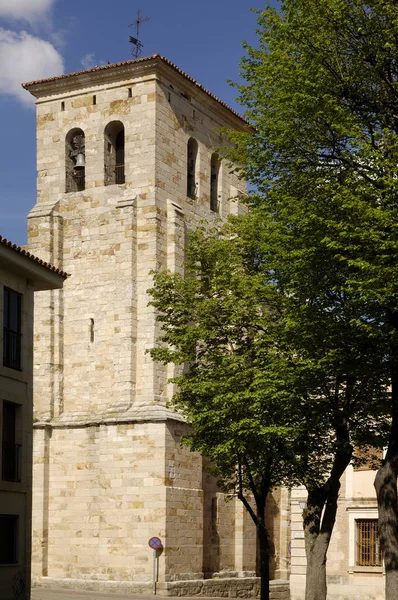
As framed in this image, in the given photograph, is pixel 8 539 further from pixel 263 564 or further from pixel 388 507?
pixel 388 507

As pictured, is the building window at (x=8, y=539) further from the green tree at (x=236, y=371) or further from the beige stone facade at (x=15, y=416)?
the green tree at (x=236, y=371)

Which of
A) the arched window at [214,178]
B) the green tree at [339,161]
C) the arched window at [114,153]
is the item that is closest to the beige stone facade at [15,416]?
the green tree at [339,161]

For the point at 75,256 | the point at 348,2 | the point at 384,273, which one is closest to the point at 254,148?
the point at 348,2

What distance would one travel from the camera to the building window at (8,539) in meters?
30.0

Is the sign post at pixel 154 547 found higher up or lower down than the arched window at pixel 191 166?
lower down

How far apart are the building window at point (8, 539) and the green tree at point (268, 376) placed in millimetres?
5670

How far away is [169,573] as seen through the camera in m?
44.6

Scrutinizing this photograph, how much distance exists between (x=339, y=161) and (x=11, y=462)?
10954mm

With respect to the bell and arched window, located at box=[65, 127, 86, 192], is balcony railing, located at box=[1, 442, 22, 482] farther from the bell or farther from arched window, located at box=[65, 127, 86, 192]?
the bell

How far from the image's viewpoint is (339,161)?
28797 millimetres

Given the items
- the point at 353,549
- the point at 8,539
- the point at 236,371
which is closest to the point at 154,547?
the point at 353,549

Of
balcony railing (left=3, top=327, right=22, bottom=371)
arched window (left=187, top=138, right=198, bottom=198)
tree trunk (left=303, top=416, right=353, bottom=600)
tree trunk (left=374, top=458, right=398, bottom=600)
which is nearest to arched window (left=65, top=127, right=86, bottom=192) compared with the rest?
arched window (left=187, top=138, right=198, bottom=198)

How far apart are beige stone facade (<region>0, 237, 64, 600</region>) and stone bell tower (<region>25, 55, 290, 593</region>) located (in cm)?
1413

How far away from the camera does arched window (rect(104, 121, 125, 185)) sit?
49688 mm
